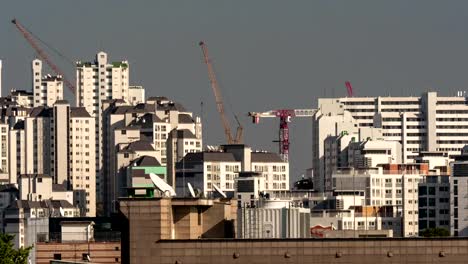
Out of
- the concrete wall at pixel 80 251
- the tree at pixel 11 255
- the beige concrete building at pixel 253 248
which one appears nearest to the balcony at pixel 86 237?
the concrete wall at pixel 80 251

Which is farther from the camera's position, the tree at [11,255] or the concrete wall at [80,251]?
the concrete wall at [80,251]

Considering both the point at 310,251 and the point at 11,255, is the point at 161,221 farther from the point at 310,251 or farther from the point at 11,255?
the point at 11,255

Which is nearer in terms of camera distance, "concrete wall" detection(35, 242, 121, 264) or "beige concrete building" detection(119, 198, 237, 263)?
"beige concrete building" detection(119, 198, 237, 263)

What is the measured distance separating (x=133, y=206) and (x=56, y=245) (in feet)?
191

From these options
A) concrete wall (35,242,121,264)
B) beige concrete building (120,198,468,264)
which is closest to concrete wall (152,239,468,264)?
beige concrete building (120,198,468,264)

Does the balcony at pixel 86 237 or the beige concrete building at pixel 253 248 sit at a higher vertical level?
the balcony at pixel 86 237

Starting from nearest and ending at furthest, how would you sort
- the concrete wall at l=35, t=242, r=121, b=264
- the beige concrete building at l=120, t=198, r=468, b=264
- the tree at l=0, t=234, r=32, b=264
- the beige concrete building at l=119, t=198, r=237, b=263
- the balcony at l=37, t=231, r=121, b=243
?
the beige concrete building at l=119, t=198, r=237, b=263 < the beige concrete building at l=120, t=198, r=468, b=264 < the tree at l=0, t=234, r=32, b=264 < the concrete wall at l=35, t=242, r=121, b=264 < the balcony at l=37, t=231, r=121, b=243

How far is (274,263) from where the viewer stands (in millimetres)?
76000

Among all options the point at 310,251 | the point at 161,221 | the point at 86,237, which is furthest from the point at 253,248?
the point at 86,237

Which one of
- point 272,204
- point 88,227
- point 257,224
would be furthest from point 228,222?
point 88,227

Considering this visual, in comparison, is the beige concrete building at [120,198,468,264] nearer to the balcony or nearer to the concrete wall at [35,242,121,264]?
the concrete wall at [35,242,121,264]

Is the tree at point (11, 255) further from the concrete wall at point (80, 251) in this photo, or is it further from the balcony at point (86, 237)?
the balcony at point (86, 237)

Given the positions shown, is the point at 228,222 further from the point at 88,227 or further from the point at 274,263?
the point at 88,227

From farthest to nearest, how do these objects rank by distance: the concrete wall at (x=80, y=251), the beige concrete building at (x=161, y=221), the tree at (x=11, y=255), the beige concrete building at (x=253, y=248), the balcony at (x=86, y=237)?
the balcony at (x=86, y=237) → the concrete wall at (x=80, y=251) → the tree at (x=11, y=255) → the beige concrete building at (x=253, y=248) → the beige concrete building at (x=161, y=221)
